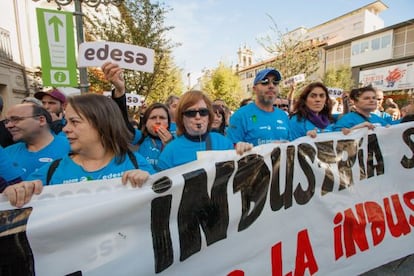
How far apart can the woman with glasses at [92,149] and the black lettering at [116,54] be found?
1.00m

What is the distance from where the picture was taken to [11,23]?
9.77 m

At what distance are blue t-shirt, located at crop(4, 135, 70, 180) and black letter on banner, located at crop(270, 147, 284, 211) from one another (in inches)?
72.9

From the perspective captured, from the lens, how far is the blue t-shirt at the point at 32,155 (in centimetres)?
208

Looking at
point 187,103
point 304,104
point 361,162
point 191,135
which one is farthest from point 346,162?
point 187,103

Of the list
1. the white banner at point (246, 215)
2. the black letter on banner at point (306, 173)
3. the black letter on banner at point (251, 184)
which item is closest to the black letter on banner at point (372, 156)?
the white banner at point (246, 215)

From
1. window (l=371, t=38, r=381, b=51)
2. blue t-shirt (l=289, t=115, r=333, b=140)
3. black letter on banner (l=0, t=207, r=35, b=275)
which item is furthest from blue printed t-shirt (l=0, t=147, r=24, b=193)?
window (l=371, t=38, r=381, b=51)

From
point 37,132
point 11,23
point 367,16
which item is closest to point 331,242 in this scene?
point 37,132

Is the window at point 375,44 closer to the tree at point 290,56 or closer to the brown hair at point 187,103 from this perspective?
the tree at point 290,56

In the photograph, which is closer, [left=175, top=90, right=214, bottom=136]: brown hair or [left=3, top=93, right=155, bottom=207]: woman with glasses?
[left=3, top=93, right=155, bottom=207]: woman with glasses

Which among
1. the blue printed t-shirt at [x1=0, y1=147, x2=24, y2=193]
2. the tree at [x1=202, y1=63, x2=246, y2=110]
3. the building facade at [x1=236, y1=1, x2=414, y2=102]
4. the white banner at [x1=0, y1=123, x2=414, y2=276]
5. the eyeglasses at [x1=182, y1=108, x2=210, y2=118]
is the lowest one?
the white banner at [x1=0, y1=123, x2=414, y2=276]

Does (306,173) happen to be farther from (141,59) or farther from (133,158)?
(141,59)

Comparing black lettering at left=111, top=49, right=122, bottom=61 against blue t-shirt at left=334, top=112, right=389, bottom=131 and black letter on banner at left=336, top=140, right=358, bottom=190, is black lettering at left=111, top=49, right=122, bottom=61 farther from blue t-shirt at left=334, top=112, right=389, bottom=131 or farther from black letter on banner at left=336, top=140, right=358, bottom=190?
blue t-shirt at left=334, top=112, right=389, bottom=131

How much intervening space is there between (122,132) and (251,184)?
948 mm

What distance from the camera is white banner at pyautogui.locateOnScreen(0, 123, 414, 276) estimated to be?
1.26 metres
